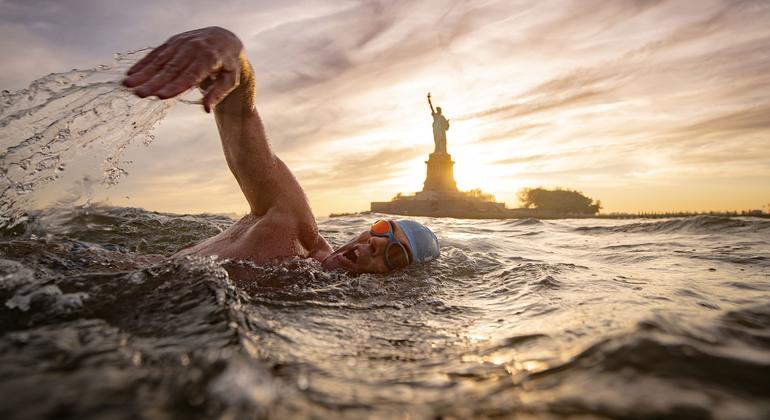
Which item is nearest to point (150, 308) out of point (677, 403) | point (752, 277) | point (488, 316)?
point (488, 316)

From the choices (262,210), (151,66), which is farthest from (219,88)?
(262,210)

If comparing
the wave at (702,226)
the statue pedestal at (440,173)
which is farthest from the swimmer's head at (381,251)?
the statue pedestal at (440,173)

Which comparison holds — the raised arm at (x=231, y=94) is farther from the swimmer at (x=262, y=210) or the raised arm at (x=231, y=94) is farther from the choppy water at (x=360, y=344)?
the choppy water at (x=360, y=344)

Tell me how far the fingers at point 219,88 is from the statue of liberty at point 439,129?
28497 mm

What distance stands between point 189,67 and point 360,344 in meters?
1.51

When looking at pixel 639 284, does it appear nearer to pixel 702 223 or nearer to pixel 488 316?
pixel 488 316

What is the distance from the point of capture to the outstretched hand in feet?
6.13

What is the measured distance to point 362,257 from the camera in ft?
12.0

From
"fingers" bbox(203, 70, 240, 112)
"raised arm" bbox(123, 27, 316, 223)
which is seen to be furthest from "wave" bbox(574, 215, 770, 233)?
"fingers" bbox(203, 70, 240, 112)

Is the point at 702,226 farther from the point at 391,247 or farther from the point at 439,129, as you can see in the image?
the point at 439,129

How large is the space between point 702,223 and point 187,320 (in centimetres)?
1005

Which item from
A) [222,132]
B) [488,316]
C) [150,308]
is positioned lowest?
[488,316]

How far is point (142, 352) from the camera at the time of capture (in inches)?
52.4

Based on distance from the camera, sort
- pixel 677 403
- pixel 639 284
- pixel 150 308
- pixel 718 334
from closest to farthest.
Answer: pixel 677 403, pixel 718 334, pixel 150 308, pixel 639 284
